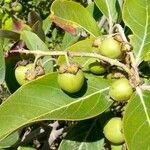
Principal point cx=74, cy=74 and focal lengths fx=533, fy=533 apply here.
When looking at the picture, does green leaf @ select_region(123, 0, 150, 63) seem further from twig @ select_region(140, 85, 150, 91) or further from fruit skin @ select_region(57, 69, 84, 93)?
fruit skin @ select_region(57, 69, 84, 93)

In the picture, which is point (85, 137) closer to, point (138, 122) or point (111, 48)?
point (138, 122)

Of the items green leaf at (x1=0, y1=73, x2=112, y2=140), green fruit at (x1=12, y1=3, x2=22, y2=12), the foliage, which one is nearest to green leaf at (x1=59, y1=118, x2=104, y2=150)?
the foliage

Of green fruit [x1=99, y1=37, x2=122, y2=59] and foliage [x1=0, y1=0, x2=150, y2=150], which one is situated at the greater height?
green fruit [x1=99, y1=37, x2=122, y2=59]

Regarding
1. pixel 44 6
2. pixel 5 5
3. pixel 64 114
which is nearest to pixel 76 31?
pixel 64 114

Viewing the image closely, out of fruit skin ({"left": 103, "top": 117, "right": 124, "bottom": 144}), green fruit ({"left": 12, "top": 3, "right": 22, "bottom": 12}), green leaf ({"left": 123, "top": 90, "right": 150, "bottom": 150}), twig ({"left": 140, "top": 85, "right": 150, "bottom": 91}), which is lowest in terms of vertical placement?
green fruit ({"left": 12, "top": 3, "right": 22, "bottom": 12})

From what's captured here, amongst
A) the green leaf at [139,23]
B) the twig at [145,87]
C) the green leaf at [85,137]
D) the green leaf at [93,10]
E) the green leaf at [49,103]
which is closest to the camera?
the green leaf at [49,103]

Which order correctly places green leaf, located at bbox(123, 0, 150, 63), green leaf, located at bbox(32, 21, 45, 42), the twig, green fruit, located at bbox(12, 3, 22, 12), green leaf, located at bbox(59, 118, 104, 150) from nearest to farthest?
the twig
green leaf, located at bbox(123, 0, 150, 63)
green leaf, located at bbox(59, 118, 104, 150)
green leaf, located at bbox(32, 21, 45, 42)
green fruit, located at bbox(12, 3, 22, 12)

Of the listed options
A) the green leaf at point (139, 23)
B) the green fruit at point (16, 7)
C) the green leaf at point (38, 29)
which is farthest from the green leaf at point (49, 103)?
the green fruit at point (16, 7)

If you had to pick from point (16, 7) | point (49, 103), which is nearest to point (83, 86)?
point (49, 103)

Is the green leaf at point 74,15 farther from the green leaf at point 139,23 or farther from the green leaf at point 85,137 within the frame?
the green leaf at point 85,137
